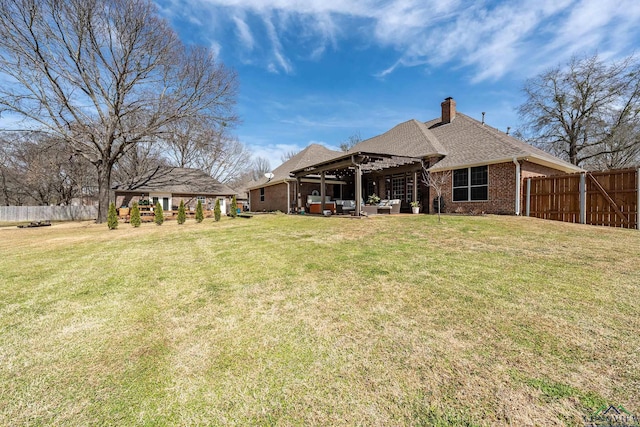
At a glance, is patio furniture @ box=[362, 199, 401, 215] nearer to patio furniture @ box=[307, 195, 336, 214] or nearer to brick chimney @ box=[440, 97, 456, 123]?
patio furniture @ box=[307, 195, 336, 214]

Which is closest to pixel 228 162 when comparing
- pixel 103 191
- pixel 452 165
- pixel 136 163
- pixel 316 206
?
pixel 136 163

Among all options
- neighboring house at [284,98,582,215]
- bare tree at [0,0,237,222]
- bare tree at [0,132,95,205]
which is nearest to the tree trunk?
bare tree at [0,0,237,222]

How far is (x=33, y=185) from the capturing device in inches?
1085

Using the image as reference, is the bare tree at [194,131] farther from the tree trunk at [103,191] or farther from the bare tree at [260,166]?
the bare tree at [260,166]

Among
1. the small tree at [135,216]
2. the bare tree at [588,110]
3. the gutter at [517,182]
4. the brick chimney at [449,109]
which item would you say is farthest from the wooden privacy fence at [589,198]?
the small tree at [135,216]

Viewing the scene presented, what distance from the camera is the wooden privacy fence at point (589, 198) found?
906 centimetres

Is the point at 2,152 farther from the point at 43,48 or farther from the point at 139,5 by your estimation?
the point at 139,5

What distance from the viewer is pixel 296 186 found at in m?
20.7

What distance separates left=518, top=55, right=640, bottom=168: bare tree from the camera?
18827 millimetres

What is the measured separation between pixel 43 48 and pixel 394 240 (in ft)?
72.6

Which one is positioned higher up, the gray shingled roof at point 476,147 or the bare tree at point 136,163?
the bare tree at point 136,163

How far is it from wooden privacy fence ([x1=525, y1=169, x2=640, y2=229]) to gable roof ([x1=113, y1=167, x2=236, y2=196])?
24.7 metres

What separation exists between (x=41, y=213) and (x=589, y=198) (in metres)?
39.8

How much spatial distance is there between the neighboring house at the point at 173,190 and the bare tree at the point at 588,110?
27.6m
